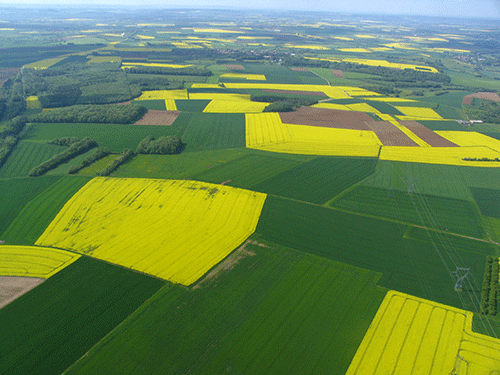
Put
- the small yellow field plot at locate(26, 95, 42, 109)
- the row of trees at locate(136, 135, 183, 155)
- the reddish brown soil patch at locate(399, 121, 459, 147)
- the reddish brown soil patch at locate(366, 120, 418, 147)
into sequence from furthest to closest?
the small yellow field plot at locate(26, 95, 42, 109) < the reddish brown soil patch at locate(399, 121, 459, 147) < the reddish brown soil patch at locate(366, 120, 418, 147) < the row of trees at locate(136, 135, 183, 155)

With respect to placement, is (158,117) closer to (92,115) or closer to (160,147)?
(92,115)

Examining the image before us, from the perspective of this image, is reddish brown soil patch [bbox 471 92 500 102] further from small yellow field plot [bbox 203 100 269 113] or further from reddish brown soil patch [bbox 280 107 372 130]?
small yellow field plot [bbox 203 100 269 113]

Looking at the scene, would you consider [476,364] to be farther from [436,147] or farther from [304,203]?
[436,147]

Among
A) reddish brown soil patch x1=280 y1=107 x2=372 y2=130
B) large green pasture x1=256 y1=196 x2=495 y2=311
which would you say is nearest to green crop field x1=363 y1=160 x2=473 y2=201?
large green pasture x1=256 y1=196 x2=495 y2=311

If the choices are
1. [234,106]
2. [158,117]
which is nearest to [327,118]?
[234,106]

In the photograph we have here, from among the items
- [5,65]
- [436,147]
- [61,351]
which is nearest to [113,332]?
[61,351]

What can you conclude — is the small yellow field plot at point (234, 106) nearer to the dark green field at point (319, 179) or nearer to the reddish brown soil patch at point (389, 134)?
the reddish brown soil patch at point (389, 134)
